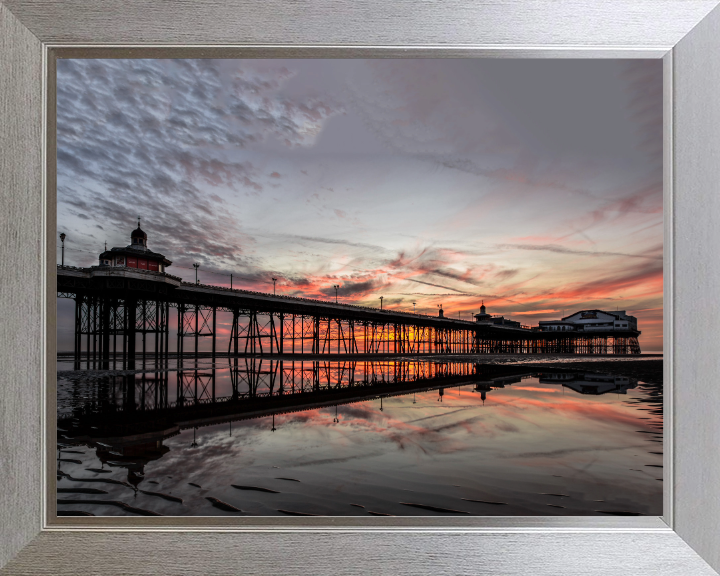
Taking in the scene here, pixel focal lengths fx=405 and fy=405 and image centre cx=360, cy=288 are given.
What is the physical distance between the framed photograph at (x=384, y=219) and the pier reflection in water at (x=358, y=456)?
1.3 inches

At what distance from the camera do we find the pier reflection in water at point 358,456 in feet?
8.21

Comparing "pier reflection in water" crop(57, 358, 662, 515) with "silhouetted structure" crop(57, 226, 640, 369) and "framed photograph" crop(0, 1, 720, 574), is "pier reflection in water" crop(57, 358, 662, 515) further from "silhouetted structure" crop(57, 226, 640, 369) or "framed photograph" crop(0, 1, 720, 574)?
"silhouetted structure" crop(57, 226, 640, 369)

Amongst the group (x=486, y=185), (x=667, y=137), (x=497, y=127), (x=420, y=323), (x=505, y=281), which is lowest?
(x=420, y=323)

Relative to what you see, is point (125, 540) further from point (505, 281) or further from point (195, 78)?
Answer: point (505, 281)

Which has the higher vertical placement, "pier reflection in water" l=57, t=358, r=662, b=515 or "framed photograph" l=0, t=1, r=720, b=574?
"framed photograph" l=0, t=1, r=720, b=574

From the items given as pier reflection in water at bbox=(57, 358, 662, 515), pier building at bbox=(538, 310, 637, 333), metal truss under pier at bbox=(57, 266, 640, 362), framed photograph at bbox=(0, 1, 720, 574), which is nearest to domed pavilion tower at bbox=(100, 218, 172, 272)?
metal truss under pier at bbox=(57, 266, 640, 362)

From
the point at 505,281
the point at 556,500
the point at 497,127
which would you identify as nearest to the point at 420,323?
the point at 505,281

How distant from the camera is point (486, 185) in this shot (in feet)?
22.0

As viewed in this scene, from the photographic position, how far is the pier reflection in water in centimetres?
250

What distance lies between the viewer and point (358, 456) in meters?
3.46

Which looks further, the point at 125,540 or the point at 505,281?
the point at 505,281

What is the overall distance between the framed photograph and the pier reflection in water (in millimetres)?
32

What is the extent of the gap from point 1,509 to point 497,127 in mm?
6133

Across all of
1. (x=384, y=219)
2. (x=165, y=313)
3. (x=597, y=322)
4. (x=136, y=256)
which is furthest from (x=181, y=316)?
(x=597, y=322)
